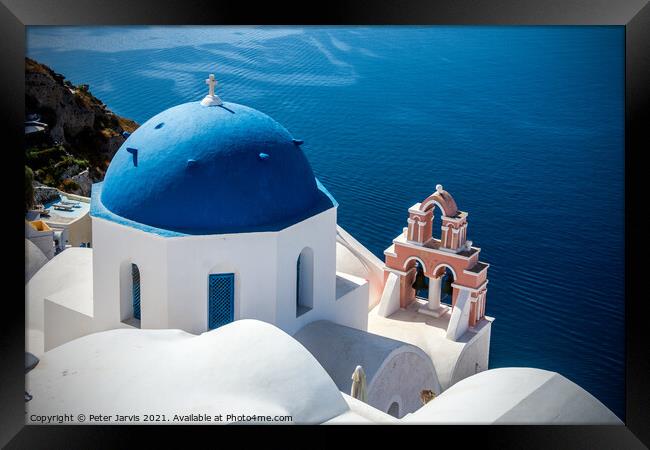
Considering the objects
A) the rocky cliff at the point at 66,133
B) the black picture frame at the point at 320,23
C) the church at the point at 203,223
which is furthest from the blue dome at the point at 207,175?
the rocky cliff at the point at 66,133

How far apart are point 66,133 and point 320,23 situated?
18.4 m

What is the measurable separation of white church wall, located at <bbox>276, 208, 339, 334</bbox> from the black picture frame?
2781 millimetres

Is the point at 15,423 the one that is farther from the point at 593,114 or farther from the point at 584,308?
the point at 593,114

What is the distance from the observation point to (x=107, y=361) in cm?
768

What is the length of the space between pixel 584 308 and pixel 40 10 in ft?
→ 35.9

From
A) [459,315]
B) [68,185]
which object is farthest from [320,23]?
[68,185]

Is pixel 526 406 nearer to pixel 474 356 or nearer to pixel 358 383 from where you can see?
pixel 358 383

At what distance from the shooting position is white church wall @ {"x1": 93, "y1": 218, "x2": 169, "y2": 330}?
898 cm

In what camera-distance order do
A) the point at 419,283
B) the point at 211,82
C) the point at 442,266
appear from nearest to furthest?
the point at 211,82
the point at 442,266
the point at 419,283

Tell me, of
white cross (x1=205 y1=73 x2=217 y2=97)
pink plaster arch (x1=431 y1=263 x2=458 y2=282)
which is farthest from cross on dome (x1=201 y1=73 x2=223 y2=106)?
pink plaster arch (x1=431 y1=263 x2=458 y2=282)

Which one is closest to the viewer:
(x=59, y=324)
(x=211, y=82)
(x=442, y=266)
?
(x=211, y=82)

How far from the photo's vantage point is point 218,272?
30.1 ft

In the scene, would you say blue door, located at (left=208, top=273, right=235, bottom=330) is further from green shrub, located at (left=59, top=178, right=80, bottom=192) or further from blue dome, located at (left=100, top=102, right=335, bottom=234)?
green shrub, located at (left=59, top=178, right=80, bottom=192)

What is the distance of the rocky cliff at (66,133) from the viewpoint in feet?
68.9
